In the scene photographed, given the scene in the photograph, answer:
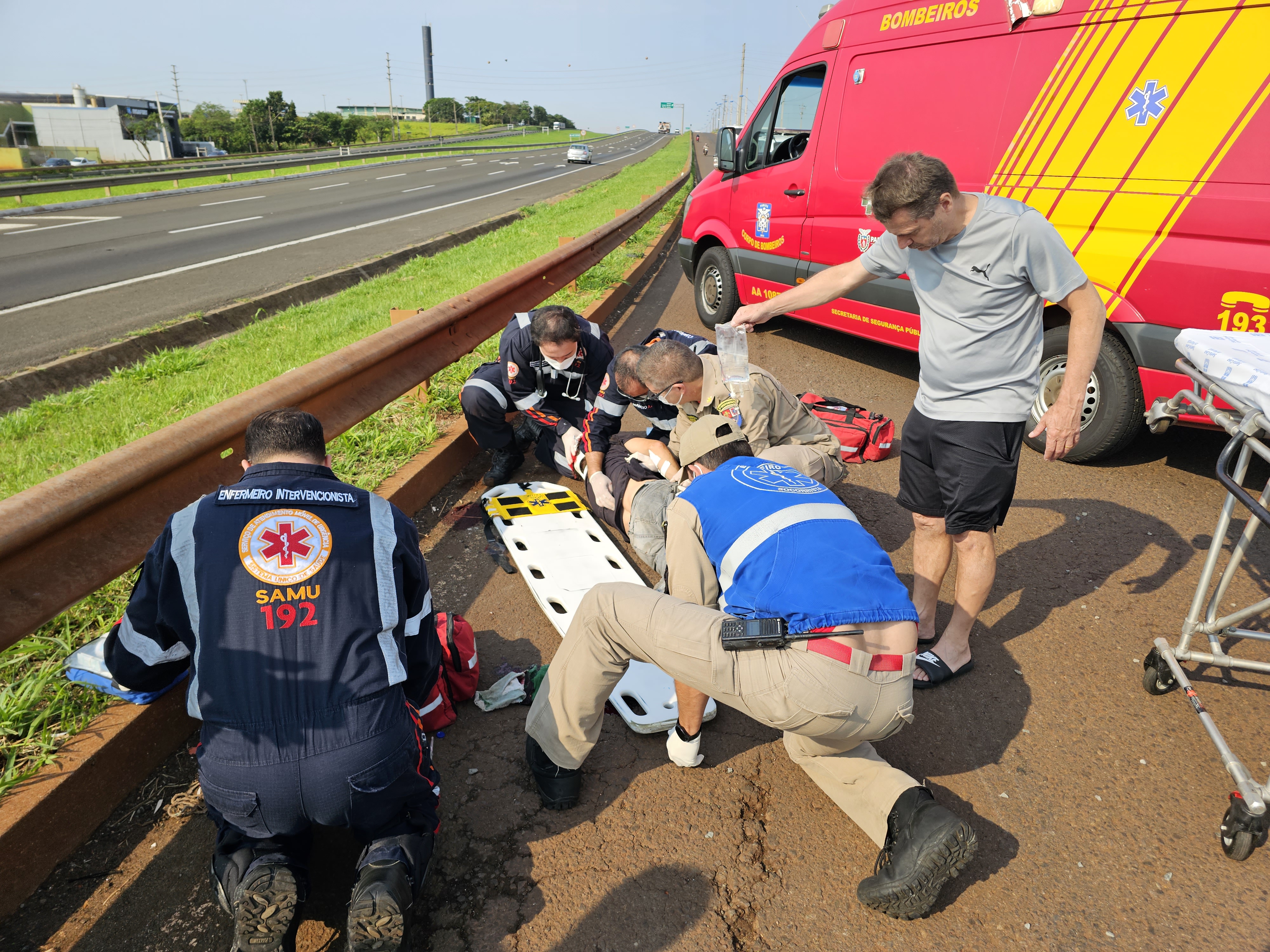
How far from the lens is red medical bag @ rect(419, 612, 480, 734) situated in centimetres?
254

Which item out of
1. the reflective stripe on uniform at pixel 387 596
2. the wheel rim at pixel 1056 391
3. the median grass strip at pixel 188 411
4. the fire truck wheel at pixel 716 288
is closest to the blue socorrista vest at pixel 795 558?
the reflective stripe on uniform at pixel 387 596

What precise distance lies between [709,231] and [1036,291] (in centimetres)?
547

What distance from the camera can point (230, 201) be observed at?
68.1 feet

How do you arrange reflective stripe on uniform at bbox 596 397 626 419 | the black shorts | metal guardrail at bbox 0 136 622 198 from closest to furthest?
the black shorts → reflective stripe on uniform at bbox 596 397 626 419 → metal guardrail at bbox 0 136 622 198

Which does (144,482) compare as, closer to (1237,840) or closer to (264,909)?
(264,909)

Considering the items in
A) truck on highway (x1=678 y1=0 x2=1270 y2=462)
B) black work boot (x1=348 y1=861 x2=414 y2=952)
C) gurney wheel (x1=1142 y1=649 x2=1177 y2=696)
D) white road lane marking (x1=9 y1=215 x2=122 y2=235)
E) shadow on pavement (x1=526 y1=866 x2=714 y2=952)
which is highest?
truck on highway (x1=678 y1=0 x2=1270 y2=462)

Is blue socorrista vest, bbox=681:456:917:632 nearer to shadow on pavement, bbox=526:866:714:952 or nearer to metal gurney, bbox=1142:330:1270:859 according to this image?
shadow on pavement, bbox=526:866:714:952

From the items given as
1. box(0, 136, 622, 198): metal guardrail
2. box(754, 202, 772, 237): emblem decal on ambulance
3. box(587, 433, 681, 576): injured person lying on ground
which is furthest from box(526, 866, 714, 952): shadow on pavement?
box(0, 136, 622, 198): metal guardrail

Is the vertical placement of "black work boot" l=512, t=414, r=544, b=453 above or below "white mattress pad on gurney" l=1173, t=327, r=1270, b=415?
below

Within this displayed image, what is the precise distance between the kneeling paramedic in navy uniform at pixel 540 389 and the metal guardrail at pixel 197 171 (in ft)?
72.2

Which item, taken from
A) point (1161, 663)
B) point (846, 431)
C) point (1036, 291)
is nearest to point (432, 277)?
point (846, 431)

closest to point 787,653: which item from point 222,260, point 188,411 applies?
point 188,411

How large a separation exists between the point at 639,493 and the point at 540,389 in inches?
47.3

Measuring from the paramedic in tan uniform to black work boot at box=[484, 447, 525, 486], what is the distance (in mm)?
1064
